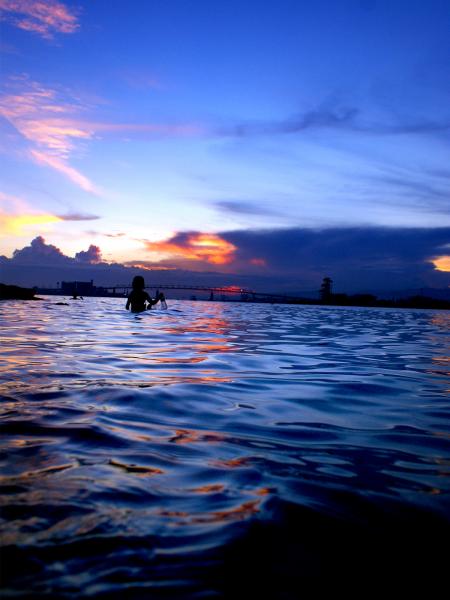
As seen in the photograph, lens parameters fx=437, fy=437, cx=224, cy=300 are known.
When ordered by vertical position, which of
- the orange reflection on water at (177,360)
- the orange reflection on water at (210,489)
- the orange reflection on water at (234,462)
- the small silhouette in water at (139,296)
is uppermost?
the small silhouette in water at (139,296)

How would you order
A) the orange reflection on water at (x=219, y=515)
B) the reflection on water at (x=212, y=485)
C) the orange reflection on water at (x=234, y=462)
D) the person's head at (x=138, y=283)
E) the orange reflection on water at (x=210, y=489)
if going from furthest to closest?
the person's head at (x=138, y=283) → the orange reflection on water at (x=234, y=462) → the orange reflection on water at (x=210, y=489) → the orange reflection on water at (x=219, y=515) → the reflection on water at (x=212, y=485)

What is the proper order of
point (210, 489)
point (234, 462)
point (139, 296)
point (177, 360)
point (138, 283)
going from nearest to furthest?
point (210, 489) < point (234, 462) < point (177, 360) < point (138, 283) < point (139, 296)

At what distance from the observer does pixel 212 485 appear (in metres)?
2.43

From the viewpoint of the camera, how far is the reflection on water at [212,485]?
164 cm

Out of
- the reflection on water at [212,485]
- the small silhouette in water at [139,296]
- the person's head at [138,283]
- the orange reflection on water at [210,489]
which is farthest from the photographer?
the small silhouette in water at [139,296]

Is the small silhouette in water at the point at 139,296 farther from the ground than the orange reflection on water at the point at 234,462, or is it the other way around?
the small silhouette in water at the point at 139,296

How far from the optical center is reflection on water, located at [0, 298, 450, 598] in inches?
64.6

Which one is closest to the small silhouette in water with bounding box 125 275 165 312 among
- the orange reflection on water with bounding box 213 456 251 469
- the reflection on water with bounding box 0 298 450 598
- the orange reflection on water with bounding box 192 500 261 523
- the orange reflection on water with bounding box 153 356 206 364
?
the orange reflection on water with bounding box 153 356 206 364

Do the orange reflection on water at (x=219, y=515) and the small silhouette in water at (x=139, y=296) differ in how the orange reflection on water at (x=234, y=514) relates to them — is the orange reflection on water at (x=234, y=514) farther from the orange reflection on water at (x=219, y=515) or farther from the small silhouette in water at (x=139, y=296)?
the small silhouette in water at (x=139, y=296)

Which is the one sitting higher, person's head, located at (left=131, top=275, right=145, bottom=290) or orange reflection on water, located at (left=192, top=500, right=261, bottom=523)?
person's head, located at (left=131, top=275, right=145, bottom=290)

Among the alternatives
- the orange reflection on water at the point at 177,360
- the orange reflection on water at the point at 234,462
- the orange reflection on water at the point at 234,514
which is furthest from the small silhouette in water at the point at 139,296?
the orange reflection on water at the point at 234,514

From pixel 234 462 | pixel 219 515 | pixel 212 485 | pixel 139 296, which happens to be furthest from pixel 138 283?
pixel 219 515

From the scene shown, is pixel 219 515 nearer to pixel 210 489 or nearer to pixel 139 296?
pixel 210 489

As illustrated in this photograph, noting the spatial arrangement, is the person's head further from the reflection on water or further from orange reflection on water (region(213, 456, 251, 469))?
orange reflection on water (region(213, 456, 251, 469))
